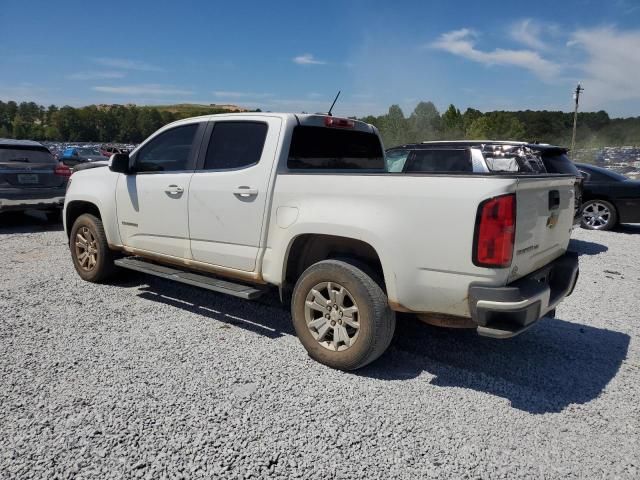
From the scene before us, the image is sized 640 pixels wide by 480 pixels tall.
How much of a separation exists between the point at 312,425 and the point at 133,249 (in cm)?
312

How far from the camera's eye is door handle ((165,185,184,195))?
→ 439 centimetres

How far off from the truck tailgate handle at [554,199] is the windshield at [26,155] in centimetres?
968

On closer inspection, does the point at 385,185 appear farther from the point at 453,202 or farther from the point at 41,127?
the point at 41,127

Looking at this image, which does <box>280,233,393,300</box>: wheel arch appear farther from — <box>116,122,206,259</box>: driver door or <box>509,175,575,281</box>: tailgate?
<box>116,122,206,259</box>: driver door

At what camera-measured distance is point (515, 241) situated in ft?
9.17

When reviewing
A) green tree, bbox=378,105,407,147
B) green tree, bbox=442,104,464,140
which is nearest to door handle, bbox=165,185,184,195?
green tree, bbox=378,105,407,147

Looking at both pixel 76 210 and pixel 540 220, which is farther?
pixel 76 210

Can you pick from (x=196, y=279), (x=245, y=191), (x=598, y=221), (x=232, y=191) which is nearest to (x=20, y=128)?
(x=598, y=221)

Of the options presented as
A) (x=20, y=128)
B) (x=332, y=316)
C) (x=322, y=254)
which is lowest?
(x=332, y=316)

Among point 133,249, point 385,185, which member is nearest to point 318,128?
point 385,185

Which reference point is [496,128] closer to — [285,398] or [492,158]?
[492,158]

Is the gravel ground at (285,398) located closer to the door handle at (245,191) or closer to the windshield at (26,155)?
the door handle at (245,191)

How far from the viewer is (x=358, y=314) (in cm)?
329

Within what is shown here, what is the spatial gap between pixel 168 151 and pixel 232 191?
A: 1.21 metres
